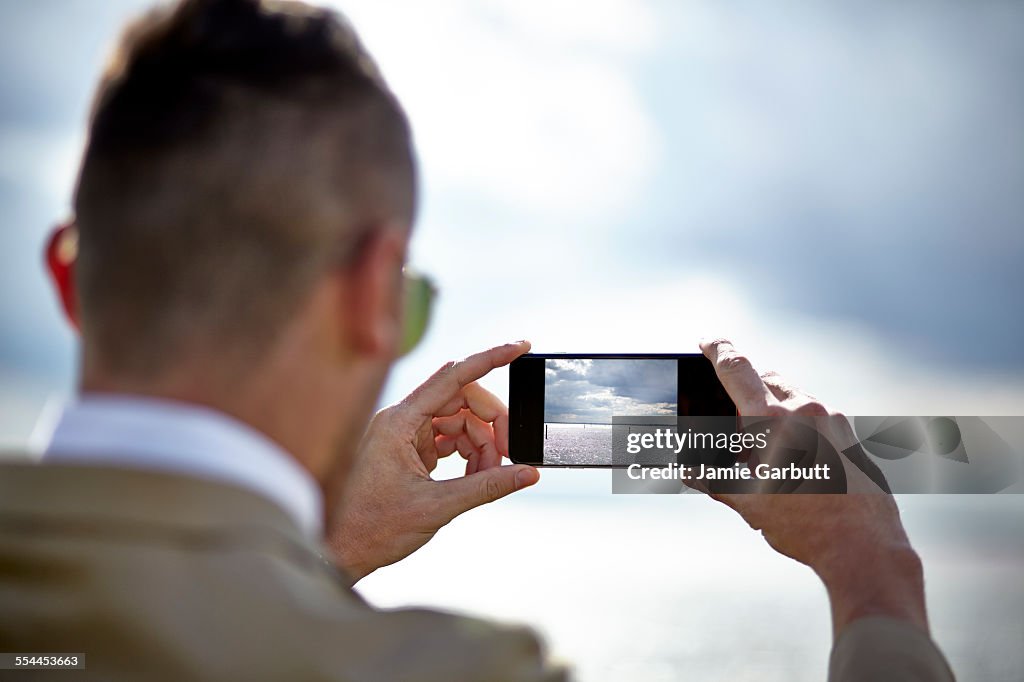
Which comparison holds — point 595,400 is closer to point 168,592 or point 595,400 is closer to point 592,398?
point 592,398

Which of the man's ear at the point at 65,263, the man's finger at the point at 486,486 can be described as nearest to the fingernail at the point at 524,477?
the man's finger at the point at 486,486

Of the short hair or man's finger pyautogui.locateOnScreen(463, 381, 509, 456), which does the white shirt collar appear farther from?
man's finger pyautogui.locateOnScreen(463, 381, 509, 456)

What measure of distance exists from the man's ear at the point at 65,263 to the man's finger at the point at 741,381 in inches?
79.2

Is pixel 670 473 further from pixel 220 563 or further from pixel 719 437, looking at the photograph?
pixel 220 563

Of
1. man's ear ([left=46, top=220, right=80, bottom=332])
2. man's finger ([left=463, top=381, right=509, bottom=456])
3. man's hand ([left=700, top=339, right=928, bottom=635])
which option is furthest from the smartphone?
man's ear ([left=46, top=220, right=80, bottom=332])

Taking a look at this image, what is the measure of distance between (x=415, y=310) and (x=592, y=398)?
1840 millimetres

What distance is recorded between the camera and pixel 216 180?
56.3 inches

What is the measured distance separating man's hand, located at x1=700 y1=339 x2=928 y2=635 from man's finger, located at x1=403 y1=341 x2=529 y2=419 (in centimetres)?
90

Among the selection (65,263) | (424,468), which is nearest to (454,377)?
(424,468)

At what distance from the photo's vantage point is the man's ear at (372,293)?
1.50 m

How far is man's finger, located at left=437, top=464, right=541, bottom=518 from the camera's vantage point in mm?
3518

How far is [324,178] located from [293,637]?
2.46 feet

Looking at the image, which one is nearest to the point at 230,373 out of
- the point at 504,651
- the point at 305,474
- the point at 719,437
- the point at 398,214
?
the point at 305,474

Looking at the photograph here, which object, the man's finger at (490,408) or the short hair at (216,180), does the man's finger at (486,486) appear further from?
the short hair at (216,180)
